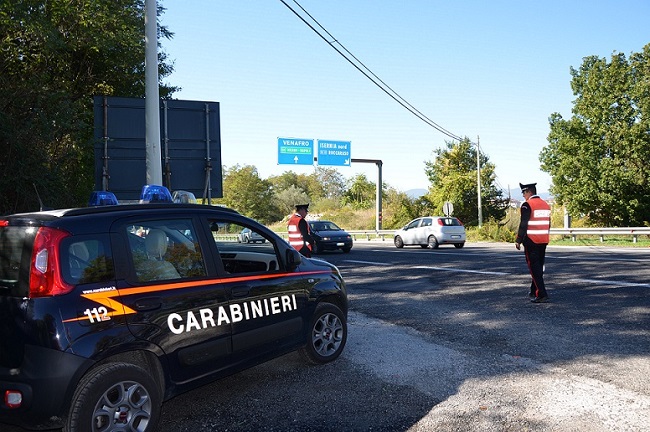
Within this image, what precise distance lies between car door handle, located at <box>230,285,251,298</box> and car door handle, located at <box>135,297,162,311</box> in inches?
27.6

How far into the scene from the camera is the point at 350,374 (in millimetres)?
5012

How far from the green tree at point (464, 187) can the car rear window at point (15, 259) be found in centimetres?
3950

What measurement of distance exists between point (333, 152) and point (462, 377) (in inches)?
1257

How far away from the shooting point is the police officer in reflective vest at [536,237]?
8320 millimetres

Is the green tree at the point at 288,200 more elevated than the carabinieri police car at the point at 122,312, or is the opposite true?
the green tree at the point at 288,200

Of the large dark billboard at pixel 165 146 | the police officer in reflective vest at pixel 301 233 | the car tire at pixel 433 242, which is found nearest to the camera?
the large dark billboard at pixel 165 146

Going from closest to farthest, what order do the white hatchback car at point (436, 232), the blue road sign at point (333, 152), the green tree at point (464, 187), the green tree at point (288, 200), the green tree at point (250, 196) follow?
1. the white hatchback car at point (436, 232)
2. the blue road sign at point (333, 152)
3. the green tree at point (464, 187)
4. the green tree at point (250, 196)
5. the green tree at point (288, 200)

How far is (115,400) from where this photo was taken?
3410 mm

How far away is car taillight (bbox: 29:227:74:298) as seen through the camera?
10.5 ft

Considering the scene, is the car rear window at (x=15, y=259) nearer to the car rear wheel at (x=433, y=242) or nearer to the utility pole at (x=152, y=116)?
the utility pole at (x=152, y=116)

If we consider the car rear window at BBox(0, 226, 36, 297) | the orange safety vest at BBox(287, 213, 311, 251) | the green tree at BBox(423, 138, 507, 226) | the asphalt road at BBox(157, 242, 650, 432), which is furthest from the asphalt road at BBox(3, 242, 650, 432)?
the green tree at BBox(423, 138, 507, 226)

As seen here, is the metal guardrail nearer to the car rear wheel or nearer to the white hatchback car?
the white hatchback car

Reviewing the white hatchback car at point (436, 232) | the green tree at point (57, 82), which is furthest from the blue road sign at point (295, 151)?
the white hatchback car at point (436, 232)

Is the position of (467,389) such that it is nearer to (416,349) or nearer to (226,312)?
(416,349)
